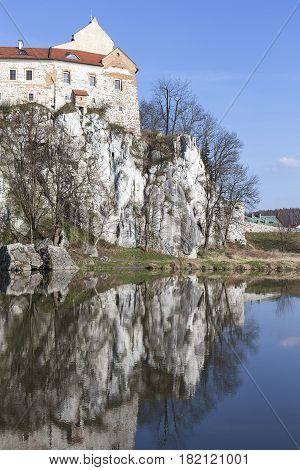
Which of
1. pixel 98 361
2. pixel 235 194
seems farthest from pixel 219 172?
pixel 98 361

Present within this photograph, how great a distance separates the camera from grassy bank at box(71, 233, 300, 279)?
4853 centimetres

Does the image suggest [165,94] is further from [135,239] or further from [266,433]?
[266,433]

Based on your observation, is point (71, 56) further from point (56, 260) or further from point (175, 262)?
point (56, 260)

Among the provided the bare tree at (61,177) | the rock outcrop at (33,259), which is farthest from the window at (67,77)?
the rock outcrop at (33,259)

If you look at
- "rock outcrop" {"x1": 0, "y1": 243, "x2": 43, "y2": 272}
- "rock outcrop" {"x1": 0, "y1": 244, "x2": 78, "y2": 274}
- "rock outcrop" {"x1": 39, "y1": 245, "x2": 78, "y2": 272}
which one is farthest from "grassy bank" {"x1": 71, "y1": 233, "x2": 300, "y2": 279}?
"rock outcrop" {"x1": 0, "y1": 243, "x2": 43, "y2": 272}

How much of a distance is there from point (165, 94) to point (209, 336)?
56.4 meters

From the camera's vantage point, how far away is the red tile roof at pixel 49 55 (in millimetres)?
59688

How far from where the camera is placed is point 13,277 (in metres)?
39.1

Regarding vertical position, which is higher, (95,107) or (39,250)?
(95,107)

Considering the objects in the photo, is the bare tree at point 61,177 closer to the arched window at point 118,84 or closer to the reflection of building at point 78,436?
the arched window at point 118,84

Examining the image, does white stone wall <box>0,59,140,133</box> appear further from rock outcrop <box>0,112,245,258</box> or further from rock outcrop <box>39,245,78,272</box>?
rock outcrop <box>39,245,78,272</box>

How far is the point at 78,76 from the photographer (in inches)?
2391

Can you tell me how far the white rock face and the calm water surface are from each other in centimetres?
3177
